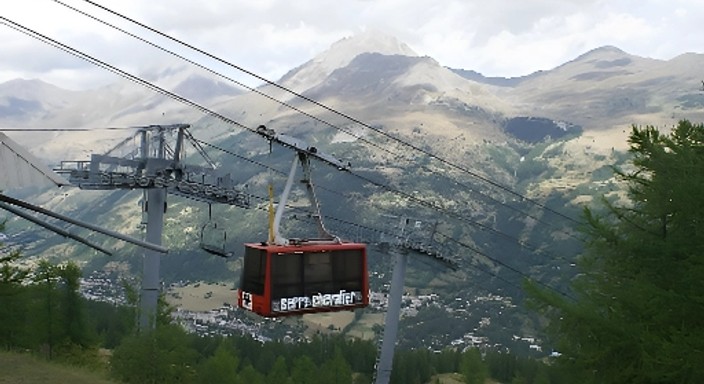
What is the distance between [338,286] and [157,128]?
66.6ft

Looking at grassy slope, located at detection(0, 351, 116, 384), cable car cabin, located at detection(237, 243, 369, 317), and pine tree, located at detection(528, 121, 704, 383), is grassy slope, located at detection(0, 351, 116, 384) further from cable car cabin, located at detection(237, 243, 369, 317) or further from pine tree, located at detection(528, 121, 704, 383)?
pine tree, located at detection(528, 121, 704, 383)

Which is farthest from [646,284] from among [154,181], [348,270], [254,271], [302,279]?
[154,181]

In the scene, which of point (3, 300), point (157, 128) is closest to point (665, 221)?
point (157, 128)

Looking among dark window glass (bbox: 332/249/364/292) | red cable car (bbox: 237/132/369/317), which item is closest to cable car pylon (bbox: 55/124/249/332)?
red cable car (bbox: 237/132/369/317)

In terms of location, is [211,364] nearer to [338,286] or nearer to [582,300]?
[338,286]

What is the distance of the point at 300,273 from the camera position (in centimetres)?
2823

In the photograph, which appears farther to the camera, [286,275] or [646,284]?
[286,275]

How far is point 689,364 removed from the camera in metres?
17.6

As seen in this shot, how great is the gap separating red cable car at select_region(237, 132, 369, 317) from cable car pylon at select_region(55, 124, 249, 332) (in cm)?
1407

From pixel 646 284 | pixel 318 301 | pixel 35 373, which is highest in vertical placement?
pixel 646 284

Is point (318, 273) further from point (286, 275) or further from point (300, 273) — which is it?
point (286, 275)

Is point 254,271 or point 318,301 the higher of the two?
point 254,271

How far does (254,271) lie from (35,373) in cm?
1020

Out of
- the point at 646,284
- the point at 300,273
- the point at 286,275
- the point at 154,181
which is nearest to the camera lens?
the point at 646,284
